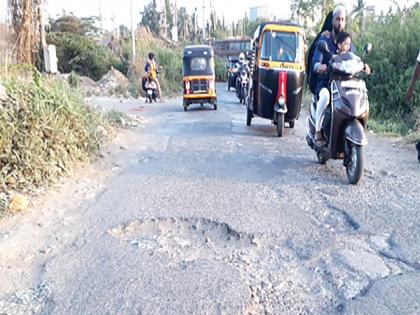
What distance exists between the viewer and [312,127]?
570 centimetres

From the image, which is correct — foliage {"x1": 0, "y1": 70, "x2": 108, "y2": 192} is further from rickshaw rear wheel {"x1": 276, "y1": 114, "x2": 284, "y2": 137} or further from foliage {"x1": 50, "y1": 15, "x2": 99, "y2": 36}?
foliage {"x1": 50, "y1": 15, "x2": 99, "y2": 36}

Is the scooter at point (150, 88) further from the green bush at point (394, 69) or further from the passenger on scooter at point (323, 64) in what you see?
the passenger on scooter at point (323, 64)

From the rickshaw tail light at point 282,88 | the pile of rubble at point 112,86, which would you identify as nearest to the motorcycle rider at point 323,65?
the rickshaw tail light at point 282,88

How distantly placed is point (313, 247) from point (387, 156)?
3.63 meters

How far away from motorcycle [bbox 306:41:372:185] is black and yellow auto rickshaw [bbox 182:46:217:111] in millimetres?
8535

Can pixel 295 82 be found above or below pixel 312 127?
above

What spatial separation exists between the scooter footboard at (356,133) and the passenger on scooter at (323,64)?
0.55 metres

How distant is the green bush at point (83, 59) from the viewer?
25406 millimetres

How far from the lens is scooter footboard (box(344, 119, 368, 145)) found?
4516 millimetres

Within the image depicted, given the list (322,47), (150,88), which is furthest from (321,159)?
(150,88)

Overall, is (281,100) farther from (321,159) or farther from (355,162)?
(355,162)

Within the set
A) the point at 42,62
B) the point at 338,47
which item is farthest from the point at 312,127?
the point at 42,62

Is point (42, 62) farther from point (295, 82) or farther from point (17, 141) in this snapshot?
point (295, 82)

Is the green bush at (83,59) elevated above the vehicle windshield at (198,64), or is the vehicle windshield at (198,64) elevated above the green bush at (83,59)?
the green bush at (83,59)
